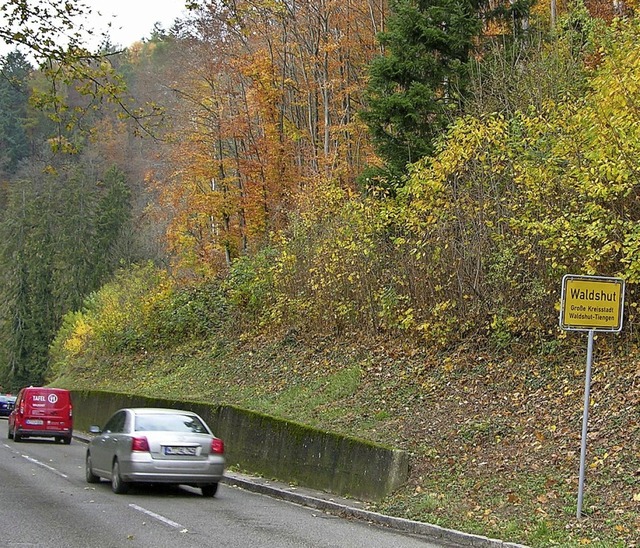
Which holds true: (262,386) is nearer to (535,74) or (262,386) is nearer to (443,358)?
(443,358)

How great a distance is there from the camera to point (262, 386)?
24.9m

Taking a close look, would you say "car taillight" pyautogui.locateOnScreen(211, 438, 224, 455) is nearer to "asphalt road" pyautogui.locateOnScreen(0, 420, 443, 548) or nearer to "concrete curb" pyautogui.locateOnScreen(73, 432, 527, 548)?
"asphalt road" pyautogui.locateOnScreen(0, 420, 443, 548)

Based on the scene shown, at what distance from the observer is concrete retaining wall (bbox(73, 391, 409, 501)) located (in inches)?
571

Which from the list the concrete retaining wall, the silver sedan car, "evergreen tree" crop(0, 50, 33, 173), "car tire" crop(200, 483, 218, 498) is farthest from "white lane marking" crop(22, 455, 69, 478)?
"evergreen tree" crop(0, 50, 33, 173)

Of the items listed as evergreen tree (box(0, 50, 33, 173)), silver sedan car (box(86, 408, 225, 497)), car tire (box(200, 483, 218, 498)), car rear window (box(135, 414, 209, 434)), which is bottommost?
car tire (box(200, 483, 218, 498))

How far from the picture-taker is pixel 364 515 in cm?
1341

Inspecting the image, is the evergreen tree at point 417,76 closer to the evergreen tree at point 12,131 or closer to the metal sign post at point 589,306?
the metal sign post at point 589,306

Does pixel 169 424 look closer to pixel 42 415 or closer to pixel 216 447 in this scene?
pixel 216 447

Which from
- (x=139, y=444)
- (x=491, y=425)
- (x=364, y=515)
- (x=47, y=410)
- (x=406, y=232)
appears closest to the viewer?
(x=364, y=515)

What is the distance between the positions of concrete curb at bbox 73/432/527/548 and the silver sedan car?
1.49 metres

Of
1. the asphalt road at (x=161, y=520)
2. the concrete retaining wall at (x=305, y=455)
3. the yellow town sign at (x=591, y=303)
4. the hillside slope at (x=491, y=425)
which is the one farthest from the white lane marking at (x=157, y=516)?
the yellow town sign at (x=591, y=303)

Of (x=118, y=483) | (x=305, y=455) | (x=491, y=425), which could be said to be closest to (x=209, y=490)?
(x=118, y=483)

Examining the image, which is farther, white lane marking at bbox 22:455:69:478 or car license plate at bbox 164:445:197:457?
white lane marking at bbox 22:455:69:478

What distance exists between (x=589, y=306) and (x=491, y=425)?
4156mm
